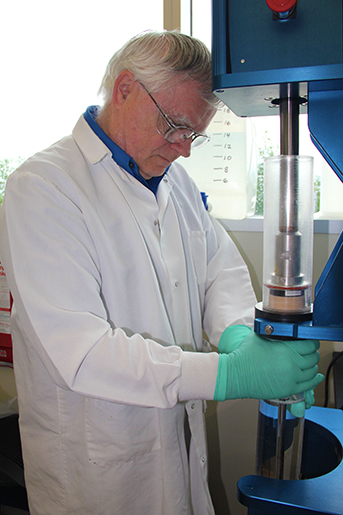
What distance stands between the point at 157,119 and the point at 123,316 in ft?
1.57

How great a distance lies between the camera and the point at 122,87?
1.01 m

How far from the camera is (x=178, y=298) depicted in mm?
1090

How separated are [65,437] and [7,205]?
1.87ft

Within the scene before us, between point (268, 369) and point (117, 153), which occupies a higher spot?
point (117, 153)

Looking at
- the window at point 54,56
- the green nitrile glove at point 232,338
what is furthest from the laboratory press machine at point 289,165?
the window at point 54,56

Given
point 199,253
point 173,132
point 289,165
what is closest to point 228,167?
point 199,253

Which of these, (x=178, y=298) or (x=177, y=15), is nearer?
(x=178, y=298)

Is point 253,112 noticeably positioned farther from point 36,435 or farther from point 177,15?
point 177,15

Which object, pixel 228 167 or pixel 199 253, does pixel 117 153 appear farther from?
pixel 228 167

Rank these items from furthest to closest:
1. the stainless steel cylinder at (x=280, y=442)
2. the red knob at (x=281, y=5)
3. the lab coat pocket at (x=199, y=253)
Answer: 1. the lab coat pocket at (x=199, y=253)
2. the stainless steel cylinder at (x=280, y=442)
3. the red knob at (x=281, y=5)

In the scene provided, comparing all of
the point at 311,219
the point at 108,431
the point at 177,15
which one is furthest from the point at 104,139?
the point at 177,15

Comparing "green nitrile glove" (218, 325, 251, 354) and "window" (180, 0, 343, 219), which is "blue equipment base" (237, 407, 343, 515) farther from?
"window" (180, 0, 343, 219)

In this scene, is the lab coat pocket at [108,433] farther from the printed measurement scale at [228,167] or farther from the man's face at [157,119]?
the printed measurement scale at [228,167]

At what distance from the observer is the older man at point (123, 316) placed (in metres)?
0.79
